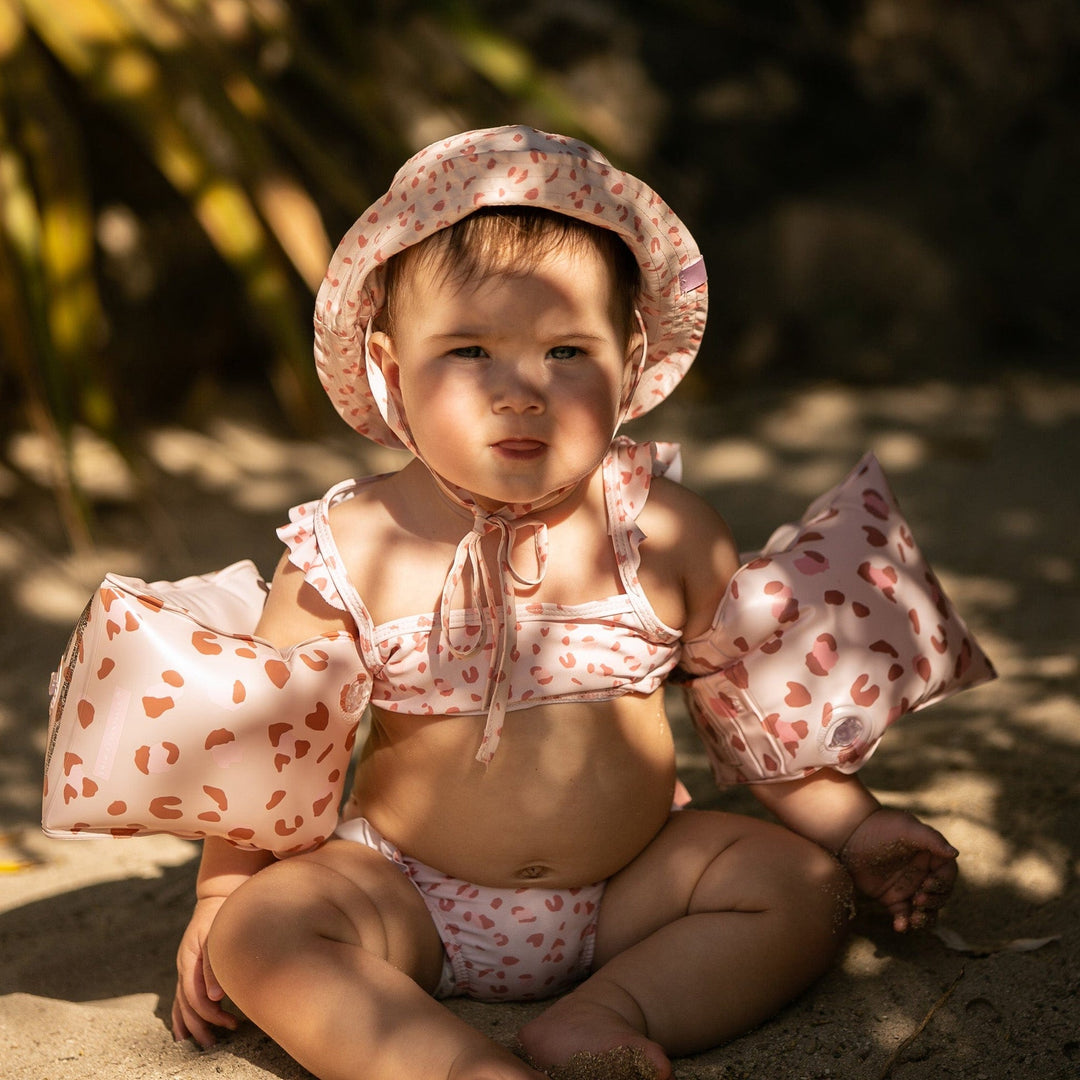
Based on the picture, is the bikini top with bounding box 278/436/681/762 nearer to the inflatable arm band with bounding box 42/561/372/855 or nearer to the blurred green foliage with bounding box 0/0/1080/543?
the inflatable arm band with bounding box 42/561/372/855

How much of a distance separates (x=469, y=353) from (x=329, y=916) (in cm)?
64

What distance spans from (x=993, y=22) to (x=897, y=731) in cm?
325

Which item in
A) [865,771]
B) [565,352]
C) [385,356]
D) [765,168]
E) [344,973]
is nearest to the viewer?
[344,973]

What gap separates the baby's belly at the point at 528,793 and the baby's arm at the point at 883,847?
0.74ft

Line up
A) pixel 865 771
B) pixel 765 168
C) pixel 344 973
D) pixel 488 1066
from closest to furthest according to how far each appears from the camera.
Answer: pixel 488 1066
pixel 344 973
pixel 865 771
pixel 765 168

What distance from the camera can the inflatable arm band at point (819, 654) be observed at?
1709 millimetres

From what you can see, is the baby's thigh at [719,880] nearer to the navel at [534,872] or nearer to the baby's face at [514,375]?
the navel at [534,872]

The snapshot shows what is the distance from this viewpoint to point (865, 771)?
2250mm

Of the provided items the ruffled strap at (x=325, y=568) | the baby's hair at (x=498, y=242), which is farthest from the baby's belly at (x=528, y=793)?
the baby's hair at (x=498, y=242)

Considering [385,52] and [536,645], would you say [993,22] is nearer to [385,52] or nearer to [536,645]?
[385,52]

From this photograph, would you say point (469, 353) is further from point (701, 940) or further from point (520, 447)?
point (701, 940)

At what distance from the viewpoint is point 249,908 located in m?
1.53

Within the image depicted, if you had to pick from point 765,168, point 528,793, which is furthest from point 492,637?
point 765,168

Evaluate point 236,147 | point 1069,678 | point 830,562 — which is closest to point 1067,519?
point 1069,678
